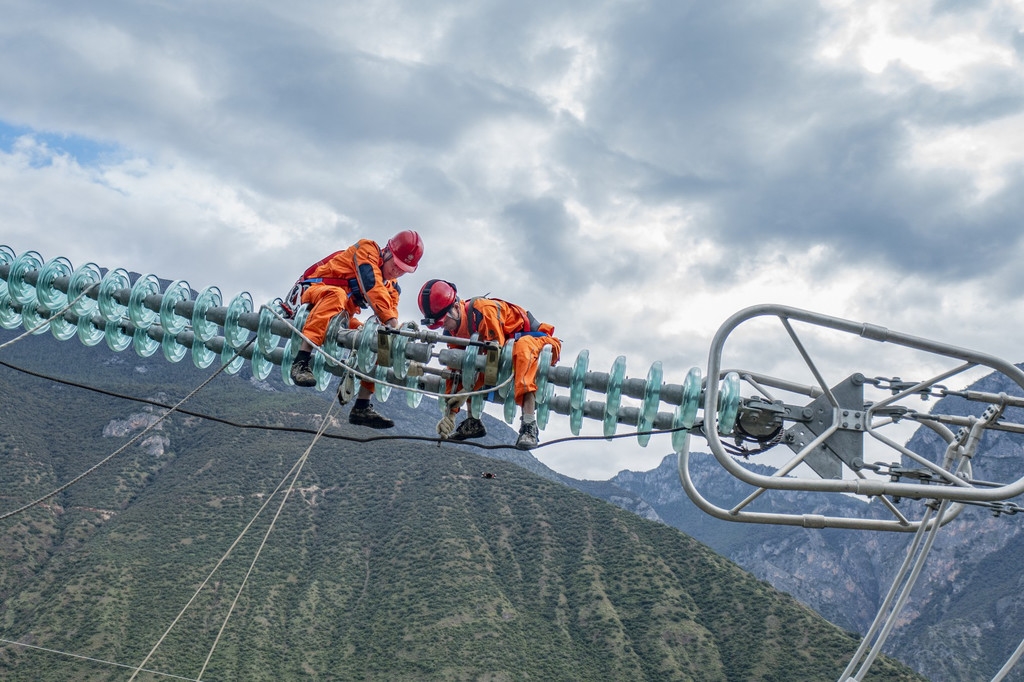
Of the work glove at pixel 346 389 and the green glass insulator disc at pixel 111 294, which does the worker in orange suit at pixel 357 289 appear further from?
the green glass insulator disc at pixel 111 294

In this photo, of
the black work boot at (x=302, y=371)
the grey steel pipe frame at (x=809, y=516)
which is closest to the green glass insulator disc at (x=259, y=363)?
the black work boot at (x=302, y=371)

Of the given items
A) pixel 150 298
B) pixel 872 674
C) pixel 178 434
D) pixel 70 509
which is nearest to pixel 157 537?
pixel 70 509

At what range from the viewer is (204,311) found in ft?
35.4

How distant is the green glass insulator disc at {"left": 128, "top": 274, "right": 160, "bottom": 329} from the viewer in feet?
37.0

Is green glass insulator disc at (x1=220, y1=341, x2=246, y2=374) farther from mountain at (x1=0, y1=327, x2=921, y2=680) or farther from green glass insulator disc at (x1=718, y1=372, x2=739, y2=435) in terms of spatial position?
mountain at (x1=0, y1=327, x2=921, y2=680)

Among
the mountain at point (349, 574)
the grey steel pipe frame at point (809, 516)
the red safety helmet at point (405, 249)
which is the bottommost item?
the mountain at point (349, 574)

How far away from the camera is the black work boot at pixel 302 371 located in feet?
34.2

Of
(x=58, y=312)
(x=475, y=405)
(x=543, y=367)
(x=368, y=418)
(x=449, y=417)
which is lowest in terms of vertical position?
(x=368, y=418)

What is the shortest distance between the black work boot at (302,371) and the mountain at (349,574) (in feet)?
223

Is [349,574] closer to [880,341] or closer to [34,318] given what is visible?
[34,318]

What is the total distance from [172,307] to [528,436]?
4.20 m

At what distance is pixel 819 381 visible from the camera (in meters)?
8.91

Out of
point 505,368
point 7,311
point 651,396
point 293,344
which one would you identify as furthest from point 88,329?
point 651,396

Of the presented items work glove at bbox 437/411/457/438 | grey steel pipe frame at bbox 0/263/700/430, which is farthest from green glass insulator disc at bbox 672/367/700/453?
work glove at bbox 437/411/457/438
